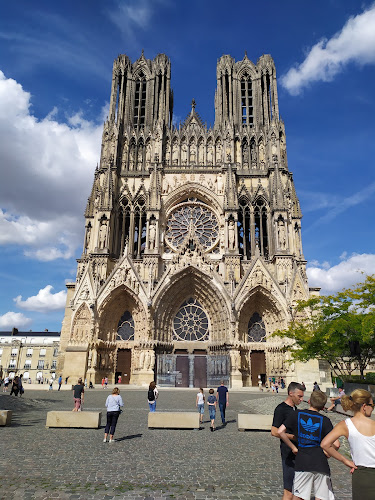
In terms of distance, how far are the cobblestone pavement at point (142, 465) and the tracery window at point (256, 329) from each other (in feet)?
63.0

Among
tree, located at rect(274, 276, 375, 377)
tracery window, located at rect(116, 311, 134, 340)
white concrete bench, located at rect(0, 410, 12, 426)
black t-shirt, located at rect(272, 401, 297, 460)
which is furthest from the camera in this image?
tracery window, located at rect(116, 311, 134, 340)

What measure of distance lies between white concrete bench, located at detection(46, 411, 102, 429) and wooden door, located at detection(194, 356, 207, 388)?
1871cm

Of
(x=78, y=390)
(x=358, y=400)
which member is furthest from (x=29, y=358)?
(x=358, y=400)

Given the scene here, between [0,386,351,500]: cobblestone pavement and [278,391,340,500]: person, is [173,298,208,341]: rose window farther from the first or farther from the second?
[278,391,340,500]: person

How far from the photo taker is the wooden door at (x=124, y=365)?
96.4ft

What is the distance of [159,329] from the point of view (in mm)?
29297

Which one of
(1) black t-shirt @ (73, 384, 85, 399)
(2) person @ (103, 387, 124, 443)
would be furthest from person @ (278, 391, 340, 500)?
(1) black t-shirt @ (73, 384, 85, 399)

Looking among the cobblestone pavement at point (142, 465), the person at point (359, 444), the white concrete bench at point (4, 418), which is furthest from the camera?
the white concrete bench at point (4, 418)

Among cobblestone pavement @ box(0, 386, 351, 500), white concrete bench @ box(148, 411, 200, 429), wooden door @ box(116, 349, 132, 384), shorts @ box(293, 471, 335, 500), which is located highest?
wooden door @ box(116, 349, 132, 384)

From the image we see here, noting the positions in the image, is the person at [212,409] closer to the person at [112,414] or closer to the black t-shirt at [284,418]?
the person at [112,414]

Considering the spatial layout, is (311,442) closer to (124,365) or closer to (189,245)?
(124,365)

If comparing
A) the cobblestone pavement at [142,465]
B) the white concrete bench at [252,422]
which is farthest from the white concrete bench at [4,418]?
the white concrete bench at [252,422]

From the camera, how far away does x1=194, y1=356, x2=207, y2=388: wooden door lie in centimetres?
2878

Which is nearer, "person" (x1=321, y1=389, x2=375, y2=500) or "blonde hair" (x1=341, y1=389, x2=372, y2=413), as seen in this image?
"person" (x1=321, y1=389, x2=375, y2=500)
